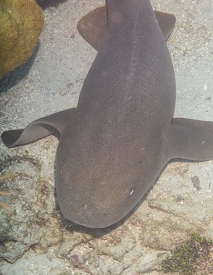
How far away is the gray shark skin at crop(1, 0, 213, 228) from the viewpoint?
367cm

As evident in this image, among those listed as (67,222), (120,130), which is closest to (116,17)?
(120,130)

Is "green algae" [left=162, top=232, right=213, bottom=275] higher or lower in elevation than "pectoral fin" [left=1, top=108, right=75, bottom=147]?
lower

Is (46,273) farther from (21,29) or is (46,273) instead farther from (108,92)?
(21,29)

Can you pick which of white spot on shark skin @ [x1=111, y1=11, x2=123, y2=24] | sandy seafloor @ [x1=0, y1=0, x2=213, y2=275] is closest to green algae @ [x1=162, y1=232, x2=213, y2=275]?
sandy seafloor @ [x1=0, y1=0, x2=213, y2=275]

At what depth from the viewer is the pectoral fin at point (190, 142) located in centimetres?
469

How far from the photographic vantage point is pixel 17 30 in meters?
4.82

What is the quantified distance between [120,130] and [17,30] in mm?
2242

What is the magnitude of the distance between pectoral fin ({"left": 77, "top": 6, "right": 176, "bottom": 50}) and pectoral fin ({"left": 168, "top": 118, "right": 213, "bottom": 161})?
2.02 m

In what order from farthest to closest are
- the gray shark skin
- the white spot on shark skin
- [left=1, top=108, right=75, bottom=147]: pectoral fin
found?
the white spot on shark skin, [left=1, top=108, right=75, bottom=147]: pectoral fin, the gray shark skin

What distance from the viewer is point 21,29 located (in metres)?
4.91

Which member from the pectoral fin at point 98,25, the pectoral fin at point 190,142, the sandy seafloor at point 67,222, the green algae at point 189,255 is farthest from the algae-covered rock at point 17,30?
the green algae at point 189,255

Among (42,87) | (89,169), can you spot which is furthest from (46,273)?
(42,87)

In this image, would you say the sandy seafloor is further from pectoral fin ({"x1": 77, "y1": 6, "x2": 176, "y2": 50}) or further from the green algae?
pectoral fin ({"x1": 77, "y1": 6, "x2": 176, "y2": 50})

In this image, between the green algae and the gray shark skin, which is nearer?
the gray shark skin
